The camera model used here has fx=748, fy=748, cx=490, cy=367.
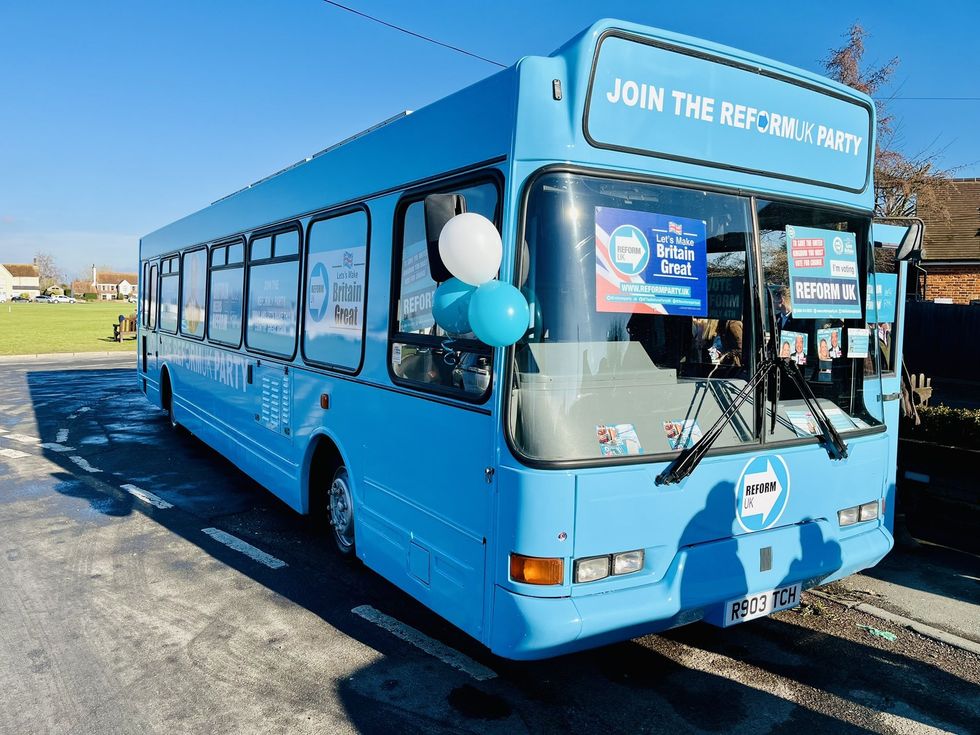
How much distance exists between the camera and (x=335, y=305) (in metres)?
5.40

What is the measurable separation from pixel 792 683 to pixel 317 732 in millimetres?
2483

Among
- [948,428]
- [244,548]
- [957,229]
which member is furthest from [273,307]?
[957,229]

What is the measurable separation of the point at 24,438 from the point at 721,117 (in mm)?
11361

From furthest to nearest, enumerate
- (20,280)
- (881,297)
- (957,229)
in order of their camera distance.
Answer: (20,280)
(957,229)
(881,297)

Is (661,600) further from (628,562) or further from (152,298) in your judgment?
(152,298)

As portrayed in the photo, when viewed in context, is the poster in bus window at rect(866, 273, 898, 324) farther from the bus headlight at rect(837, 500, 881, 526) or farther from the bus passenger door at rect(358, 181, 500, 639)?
the bus passenger door at rect(358, 181, 500, 639)

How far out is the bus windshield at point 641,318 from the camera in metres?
3.35

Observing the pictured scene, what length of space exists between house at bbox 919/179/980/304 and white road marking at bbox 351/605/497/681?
20756 mm

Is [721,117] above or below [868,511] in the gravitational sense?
above

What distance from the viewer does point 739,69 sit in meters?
3.85

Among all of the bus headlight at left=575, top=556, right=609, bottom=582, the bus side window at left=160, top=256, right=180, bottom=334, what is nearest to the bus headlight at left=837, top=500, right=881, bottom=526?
the bus headlight at left=575, top=556, right=609, bottom=582

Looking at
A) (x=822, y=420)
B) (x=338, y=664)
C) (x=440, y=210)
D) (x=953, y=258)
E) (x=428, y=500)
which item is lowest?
(x=338, y=664)

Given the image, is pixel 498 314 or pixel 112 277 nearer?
pixel 498 314

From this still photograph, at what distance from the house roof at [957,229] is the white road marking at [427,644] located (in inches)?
820
